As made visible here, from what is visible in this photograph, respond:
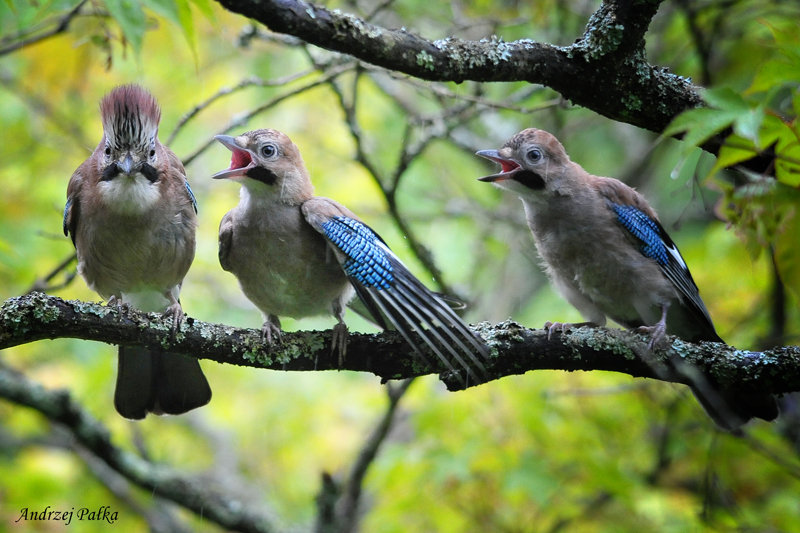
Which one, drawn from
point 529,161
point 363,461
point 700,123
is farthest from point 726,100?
point 363,461

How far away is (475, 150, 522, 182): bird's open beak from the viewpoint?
4102 millimetres

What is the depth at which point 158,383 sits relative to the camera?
4.35m

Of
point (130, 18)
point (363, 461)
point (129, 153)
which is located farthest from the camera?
point (363, 461)

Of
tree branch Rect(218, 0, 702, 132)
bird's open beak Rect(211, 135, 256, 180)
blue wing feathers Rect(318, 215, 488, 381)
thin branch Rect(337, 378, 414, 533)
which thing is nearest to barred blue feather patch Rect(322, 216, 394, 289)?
blue wing feathers Rect(318, 215, 488, 381)

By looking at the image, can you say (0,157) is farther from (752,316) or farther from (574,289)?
(752,316)

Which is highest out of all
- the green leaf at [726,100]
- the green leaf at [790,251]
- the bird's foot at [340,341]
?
the bird's foot at [340,341]

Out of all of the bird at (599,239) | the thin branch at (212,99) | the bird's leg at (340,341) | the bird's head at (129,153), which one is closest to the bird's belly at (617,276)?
the bird at (599,239)

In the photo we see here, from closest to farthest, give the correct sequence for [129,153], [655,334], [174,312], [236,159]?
[655,334] < [129,153] < [174,312] < [236,159]

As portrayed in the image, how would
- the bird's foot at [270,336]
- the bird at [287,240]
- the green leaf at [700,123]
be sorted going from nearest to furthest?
1. the green leaf at [700,123]
2. the bird's foot at [270,336]
3. the bird at [287,240]

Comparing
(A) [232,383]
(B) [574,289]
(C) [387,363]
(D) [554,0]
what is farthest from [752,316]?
(A) [232,383]

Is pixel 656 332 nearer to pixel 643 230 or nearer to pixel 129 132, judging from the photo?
pixel 643 230

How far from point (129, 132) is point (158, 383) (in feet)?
4.87

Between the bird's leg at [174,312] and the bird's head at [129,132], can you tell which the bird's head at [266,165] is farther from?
the bird's leg at [174,312]

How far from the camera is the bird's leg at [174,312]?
3467 mm
